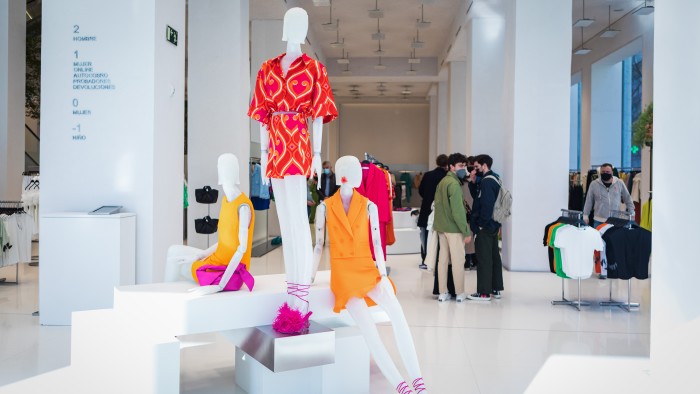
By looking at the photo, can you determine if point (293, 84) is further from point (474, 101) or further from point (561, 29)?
point (474, 101)

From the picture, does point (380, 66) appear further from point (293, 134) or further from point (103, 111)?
point (293, 134)

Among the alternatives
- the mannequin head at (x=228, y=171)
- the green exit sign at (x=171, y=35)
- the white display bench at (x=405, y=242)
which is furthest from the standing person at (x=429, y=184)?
the mannequin head at (x=228, y=171)

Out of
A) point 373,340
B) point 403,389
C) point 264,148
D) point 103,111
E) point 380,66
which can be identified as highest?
point 380,66

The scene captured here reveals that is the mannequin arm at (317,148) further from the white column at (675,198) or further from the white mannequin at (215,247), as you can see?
the white column at (675,198)

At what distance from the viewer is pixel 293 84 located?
3855 millimetres

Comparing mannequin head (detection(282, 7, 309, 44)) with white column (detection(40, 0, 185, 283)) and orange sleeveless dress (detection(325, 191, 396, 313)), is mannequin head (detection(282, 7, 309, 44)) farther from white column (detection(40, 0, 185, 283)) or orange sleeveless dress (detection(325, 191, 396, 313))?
white column (detection(40, 0, 185, 283))

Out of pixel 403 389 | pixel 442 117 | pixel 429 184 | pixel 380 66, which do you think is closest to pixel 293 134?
pixel 403 389

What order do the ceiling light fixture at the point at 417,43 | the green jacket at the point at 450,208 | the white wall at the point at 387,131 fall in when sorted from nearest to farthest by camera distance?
1. the green jacket at the point at 450,208
2. the ceiling light fixture at the point at 417,43
3. the white wall at the point at 387,131

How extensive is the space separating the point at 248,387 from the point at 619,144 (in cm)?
1593

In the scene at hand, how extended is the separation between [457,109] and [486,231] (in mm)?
9525

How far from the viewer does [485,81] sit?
12109 millimetres

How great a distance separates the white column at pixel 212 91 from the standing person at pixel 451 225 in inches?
144

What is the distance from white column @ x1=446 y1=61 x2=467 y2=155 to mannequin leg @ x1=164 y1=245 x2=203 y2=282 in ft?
39.2

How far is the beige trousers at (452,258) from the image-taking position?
691 centimetres
